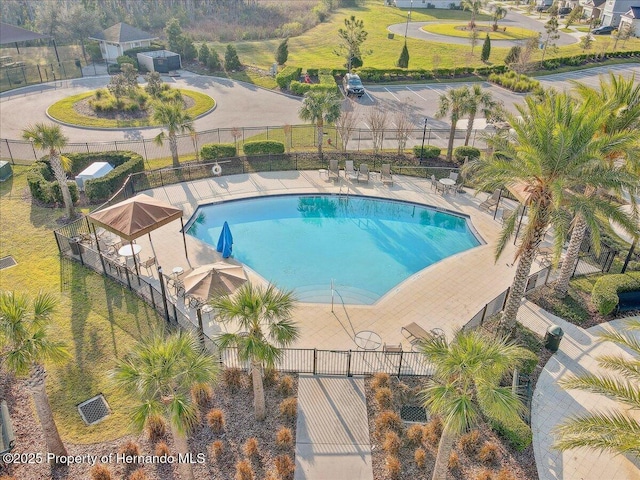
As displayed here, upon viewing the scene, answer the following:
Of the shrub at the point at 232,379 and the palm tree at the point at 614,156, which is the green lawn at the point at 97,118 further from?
the palm tree at the point at 614,156

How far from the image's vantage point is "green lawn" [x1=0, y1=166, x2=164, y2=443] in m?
13.7

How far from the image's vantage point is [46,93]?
43.3 m

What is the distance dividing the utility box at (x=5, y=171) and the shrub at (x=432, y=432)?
27256 millimetres

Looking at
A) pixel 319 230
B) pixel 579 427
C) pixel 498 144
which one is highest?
pixel 498 144

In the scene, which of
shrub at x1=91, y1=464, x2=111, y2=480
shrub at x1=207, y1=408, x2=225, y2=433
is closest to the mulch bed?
shrub at x1=207, y1=408, x2=225, y2=433

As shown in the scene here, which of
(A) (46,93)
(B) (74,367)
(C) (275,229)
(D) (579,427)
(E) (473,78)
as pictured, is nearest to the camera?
(D) (579,427)

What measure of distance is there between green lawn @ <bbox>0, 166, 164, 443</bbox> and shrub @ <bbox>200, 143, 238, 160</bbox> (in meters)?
9.14

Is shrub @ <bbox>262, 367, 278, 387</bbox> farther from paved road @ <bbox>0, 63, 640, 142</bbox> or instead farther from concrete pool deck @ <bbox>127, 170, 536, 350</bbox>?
paved road @ <bbox>0, 63, 640, 142</bbox>

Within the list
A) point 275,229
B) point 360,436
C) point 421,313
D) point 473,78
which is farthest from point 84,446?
point 473,78

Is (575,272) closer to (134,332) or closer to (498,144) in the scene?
(498,144)

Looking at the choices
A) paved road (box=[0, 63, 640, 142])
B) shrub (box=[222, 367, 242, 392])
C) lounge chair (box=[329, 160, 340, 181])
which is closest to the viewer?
shrub (box=[222, 367, 242, 392])

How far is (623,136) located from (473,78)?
41.0 meters

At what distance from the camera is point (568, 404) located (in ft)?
47.7

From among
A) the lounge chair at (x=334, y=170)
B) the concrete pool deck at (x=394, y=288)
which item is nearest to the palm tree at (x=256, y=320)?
the concrete pool deck at (x=394, y=288)
